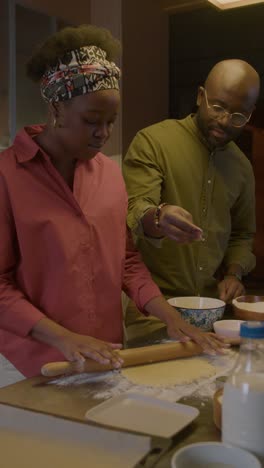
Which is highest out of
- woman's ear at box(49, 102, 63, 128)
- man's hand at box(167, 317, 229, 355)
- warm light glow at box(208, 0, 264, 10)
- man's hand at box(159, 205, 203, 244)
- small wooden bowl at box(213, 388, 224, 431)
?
warm light glow at box(208, 0, 264, 10)

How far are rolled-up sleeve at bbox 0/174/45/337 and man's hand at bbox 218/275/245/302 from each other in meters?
0.79

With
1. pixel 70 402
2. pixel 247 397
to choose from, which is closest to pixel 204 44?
pixel 70 402

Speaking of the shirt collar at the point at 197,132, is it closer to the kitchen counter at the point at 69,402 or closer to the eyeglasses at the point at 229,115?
the eyeglasses at the point at 229,115

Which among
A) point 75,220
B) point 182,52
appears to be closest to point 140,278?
point 75,220

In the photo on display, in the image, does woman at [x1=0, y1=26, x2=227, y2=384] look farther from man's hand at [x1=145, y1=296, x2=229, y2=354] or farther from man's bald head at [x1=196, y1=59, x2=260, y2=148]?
man's bald head at [x1=196, y1=59, x2=260, y2=148]

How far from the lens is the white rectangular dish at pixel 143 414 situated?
1017 mm

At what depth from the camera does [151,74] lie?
3.14m

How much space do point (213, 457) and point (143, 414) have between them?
274 millimetres

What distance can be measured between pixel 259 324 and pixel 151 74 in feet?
8.32

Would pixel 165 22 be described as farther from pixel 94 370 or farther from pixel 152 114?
pixel 94 370

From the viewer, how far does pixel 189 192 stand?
2.04 metres

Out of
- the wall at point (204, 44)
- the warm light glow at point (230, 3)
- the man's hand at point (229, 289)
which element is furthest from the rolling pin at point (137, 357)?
the wall at point (204, 44)

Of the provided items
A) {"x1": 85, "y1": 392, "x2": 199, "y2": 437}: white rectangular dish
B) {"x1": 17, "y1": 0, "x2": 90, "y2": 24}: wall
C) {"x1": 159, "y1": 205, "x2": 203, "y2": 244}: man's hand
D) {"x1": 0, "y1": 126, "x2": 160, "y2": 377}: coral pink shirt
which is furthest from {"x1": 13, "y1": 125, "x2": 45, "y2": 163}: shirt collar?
{"x1": 17, "y1": 0, "x2": 90, "y2": 24}: wall

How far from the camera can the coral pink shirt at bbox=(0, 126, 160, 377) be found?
4.55 feet
